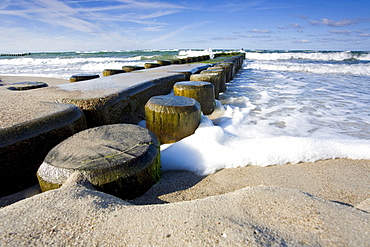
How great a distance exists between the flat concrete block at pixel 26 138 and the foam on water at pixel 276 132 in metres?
0.84

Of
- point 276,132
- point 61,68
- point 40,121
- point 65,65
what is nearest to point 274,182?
point 276,132

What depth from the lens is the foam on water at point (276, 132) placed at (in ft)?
6.17

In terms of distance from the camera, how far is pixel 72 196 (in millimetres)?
898

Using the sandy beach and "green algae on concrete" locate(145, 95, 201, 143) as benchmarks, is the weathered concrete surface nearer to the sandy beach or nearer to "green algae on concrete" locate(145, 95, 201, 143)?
"green algae on concrete" locate(145, 95, 201, 143)

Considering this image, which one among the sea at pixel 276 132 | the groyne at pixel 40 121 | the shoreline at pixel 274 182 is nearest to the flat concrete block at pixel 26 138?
the groyne at pixel 40 121

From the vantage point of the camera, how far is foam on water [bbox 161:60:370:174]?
74.1 inches

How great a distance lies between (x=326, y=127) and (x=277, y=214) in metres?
2.86

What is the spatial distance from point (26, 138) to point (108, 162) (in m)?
0.59

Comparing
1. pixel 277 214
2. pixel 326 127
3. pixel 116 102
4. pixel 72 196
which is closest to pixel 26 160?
pixel 72 196

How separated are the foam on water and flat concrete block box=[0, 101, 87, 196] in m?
0.84

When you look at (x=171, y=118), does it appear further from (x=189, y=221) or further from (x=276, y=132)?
(x=276, y=132)

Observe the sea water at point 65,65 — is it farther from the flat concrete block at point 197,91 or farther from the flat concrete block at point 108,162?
the flat concrete block at point 108,162

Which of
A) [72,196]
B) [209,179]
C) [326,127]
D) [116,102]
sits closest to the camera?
[72,196]

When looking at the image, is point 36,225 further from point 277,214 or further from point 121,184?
point 277,214
